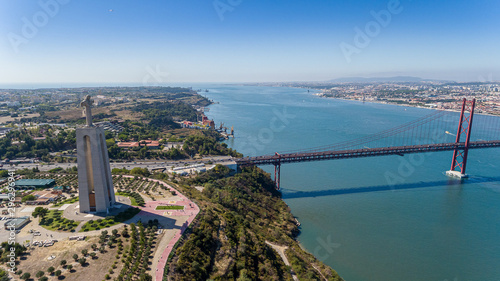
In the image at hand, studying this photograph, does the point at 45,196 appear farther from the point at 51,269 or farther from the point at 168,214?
the point at 51,269

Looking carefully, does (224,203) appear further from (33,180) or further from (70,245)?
(33,180)

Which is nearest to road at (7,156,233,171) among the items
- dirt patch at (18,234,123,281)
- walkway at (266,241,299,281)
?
walkway at (266,241,299,281)

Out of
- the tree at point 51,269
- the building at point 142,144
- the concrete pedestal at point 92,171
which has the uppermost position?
the concrete pedestal at point 92,171

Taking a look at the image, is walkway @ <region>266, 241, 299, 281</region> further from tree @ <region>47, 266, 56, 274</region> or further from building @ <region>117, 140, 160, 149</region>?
building @ <region>117, 140, 160, 149</region>

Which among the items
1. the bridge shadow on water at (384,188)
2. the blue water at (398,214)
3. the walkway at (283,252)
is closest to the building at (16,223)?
the walkway at (283,252)

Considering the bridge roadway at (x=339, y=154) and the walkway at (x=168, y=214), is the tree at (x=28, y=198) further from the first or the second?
the bridge roadway at (x=339, y=154)

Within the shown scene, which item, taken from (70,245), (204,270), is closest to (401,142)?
(204,270)
